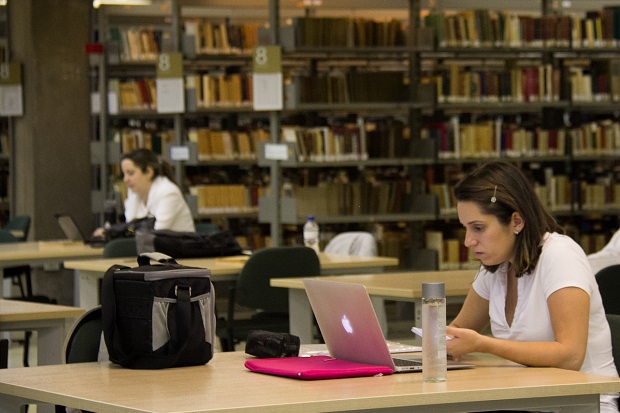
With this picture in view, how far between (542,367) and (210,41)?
771 centimetres

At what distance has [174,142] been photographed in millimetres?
9812

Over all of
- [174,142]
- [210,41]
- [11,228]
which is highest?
[210,41]

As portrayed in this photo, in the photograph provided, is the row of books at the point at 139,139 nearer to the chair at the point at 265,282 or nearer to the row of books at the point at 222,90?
the row of books at the point at 222,90

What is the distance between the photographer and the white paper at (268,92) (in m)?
8.41

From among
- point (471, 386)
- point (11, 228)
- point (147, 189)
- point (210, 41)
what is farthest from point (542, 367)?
point (210, 41)

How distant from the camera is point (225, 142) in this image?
992 cm

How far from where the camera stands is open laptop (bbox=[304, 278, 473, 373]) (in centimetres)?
259

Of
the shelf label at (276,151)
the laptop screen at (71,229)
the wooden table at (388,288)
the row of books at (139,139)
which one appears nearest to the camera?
the wooden table at (388,288)

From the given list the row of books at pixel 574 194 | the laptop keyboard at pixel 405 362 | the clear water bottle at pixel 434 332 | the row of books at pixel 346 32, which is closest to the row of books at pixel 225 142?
the row of books at pixel 346 32

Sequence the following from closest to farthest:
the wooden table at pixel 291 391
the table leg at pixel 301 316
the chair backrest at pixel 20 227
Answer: the wooden table at pixel 291 391 → the table leg at pixel 301 316 → the chair backrest at pixel 20 227

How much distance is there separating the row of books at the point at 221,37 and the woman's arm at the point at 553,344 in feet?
24.6

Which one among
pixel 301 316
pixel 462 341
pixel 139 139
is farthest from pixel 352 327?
pixel 139 139

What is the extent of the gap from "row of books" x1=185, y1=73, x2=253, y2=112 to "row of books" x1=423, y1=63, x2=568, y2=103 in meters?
1.50

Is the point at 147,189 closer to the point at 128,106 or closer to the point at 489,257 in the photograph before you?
the point at 128,106
